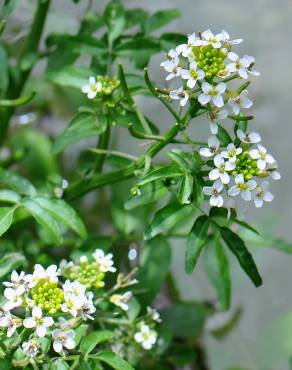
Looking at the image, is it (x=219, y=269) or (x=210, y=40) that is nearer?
(x=210, y=40)

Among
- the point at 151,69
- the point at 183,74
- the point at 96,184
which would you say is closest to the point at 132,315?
the point at 96,184

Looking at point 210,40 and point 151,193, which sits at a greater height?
point 210,40

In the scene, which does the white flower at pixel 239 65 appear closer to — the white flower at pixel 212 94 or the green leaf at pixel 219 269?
the white flower at pixel 212 94

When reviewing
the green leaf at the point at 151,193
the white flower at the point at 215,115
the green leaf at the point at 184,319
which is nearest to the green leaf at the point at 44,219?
the green leaf at the point at 151,193

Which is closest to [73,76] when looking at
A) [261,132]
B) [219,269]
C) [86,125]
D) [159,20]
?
[86,125]

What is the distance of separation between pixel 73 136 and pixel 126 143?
0.79 metres

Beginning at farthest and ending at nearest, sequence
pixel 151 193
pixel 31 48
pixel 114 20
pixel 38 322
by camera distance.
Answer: pixel 31 48 → pixel 114 20 → pixel 151 193 → pixel 38 322

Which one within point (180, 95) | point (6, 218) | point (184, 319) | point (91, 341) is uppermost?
point (180, 95)

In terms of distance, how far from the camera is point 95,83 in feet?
4.14

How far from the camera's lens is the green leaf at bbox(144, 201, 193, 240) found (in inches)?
45.0

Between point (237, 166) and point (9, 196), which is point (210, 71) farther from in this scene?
point (9, 196)

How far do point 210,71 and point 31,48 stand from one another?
2.12 feet

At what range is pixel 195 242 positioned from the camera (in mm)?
1154

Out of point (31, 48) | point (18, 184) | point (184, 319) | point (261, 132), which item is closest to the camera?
point (18, 184)
